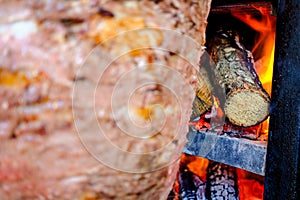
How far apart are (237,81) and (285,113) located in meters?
0.27

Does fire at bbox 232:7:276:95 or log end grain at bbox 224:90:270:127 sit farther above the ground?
fire at bbox 232:7:276:95

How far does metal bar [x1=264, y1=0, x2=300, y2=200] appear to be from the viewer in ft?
2.73

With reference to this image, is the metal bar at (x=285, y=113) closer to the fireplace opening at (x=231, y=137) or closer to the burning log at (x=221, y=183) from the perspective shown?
the fireplace opening at (x=231, y=137)

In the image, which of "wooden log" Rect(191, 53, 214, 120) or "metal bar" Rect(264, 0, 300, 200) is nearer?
"metal bar" Rect(264, 0, 300, 200)

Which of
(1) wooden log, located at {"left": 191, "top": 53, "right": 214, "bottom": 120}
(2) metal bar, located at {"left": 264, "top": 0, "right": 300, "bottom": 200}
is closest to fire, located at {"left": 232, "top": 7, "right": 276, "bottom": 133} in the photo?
(1) wooden log, located at {"left": 191, "top": 53, "right": 214, "bottom": 120}

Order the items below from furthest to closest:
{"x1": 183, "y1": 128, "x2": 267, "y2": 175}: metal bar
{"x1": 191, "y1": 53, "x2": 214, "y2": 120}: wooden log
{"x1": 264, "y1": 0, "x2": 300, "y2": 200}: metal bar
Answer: {"x1": 191, "y1": 53, "x2": 214, "y2": 120}: wooden log, {"x1": 183, "y1": 128, "x2": 267, "y2": 175}: metal bar, {"x1": 264, "y1": 0, "x2": 300, "y2": 200}: metal bar

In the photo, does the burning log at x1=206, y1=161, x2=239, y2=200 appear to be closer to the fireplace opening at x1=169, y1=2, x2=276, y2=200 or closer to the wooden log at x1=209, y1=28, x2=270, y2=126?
the fireplace opening at x1=169, y1=2, x2=276, y2=200

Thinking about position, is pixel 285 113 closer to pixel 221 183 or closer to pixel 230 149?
pixel 230 149

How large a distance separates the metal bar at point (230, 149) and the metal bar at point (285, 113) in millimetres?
47

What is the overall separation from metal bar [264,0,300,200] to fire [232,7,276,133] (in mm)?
399

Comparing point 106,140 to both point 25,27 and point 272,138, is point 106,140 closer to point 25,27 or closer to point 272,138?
point 25,27

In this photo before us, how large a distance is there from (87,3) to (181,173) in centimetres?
112

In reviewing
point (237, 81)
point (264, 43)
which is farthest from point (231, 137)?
point (264, 43)

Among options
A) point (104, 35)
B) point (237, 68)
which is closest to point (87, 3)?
point (104, 35)
